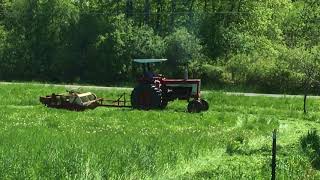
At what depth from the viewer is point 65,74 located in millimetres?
48562

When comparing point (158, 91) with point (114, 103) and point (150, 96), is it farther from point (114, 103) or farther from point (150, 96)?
point (114, 103)

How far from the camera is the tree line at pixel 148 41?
1645 inches

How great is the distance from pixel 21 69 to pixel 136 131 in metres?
36.0

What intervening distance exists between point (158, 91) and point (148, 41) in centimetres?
2044

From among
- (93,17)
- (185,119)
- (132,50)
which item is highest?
(93,17)

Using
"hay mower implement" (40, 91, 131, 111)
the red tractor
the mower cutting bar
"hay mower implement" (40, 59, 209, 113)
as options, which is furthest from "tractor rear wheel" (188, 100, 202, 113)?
"hay mower implement" (40, 91, 131, 111)

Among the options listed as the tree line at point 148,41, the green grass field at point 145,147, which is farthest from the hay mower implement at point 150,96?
the tree line at point 148,41

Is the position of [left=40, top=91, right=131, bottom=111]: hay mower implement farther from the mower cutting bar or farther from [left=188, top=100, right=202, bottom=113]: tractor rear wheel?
[left=188, top=100, right=202, bottom=113]: tractor rear wheel

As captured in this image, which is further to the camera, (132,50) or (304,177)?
(132,50)

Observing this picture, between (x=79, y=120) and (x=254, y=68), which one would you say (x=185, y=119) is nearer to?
(x=79, y=120)

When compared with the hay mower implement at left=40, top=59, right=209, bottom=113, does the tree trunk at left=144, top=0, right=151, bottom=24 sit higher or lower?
higher

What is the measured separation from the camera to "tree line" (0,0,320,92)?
137 ft

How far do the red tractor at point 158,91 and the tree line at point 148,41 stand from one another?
15.3 m

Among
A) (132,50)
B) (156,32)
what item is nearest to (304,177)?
(132,50)
